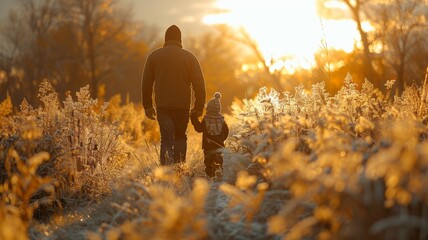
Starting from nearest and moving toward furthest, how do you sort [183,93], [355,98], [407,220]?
[407,220]
[355,98]
[183,93]

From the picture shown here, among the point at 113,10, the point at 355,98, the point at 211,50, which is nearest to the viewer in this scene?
the point at 355,98

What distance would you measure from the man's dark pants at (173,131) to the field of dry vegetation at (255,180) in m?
0.30

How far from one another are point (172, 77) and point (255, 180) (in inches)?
150

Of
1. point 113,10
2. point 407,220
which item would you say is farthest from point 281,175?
point 113,10

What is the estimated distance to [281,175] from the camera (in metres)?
2.77

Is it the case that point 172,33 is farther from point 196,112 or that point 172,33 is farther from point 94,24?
point 94,24

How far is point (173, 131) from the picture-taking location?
7465 millimetres

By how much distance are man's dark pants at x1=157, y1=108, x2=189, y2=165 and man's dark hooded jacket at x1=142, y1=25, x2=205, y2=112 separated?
0.12 m

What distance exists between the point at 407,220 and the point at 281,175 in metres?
0.69

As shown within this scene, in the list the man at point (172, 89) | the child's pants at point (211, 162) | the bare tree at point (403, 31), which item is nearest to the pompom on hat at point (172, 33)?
the man at point (172, 89)

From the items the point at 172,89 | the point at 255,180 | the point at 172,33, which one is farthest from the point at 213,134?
the point at 255,180

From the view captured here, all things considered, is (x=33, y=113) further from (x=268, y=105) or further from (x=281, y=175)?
(x=281, y=175)

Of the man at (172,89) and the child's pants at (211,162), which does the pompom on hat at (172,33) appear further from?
the child's pants at (211,162)

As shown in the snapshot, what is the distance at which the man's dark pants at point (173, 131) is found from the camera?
7.36 metres
